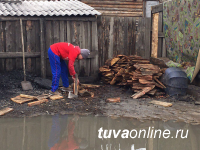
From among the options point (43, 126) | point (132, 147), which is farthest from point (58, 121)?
point (132, 147)

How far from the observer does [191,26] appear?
6.81 meters

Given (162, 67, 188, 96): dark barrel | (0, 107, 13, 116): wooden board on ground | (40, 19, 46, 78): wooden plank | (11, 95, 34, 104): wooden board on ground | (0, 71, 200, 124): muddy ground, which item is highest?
(40, 19, 46, 78): wooden plank

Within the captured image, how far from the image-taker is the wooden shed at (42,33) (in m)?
8.45

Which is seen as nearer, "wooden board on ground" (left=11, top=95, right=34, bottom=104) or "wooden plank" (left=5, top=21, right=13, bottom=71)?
"wooden board on ground" (left=11, top=95, right=34, bottom=104)

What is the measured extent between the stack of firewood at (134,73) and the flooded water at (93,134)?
2314mm

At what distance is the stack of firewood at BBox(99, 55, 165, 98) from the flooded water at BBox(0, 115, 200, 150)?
2.31m

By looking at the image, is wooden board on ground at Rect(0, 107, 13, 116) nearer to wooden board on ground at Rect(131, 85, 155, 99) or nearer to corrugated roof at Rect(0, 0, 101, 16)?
wooden board on ground at Rect(131, 85, 155, 99)

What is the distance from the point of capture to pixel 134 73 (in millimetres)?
7676

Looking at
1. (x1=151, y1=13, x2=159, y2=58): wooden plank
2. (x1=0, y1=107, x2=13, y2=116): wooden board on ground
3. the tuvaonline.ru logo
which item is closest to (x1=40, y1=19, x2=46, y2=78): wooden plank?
(x1=0, y1=107, x2=13, y2=116): wooden board on ground

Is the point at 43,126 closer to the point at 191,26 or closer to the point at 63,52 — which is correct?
the point at 63,52

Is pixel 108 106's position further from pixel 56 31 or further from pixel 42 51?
pixel 56 31

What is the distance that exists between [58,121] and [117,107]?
1.66 meters

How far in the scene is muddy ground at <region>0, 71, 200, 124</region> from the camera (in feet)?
18.6

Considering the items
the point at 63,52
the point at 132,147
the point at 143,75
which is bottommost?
the point at 132,147
